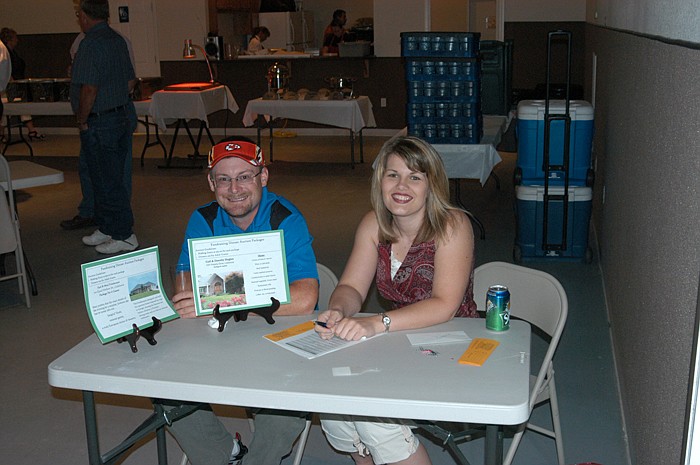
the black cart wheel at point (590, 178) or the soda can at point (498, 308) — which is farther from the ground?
the soda can at point (498, 308)

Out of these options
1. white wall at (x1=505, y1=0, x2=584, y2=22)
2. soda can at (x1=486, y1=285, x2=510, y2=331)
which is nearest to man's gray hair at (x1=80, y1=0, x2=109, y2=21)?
soda can at (x1=486, y1=285, x2=510, y2=331)

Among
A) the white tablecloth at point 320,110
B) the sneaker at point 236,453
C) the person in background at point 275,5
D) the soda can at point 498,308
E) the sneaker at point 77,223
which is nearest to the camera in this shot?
the soda can at point 498,308

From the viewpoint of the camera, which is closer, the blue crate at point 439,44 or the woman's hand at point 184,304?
the woman's hand at point 184,304

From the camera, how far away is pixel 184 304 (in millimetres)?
2270

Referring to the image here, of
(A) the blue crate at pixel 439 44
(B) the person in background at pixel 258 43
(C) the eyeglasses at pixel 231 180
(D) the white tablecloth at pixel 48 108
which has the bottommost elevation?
(D) the white tablecloth at pixel 48 108

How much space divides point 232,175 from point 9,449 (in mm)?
1396

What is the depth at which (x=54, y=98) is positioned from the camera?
29.3 ft

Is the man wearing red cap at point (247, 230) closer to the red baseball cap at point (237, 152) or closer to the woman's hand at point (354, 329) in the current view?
the red baseball cap at point (237, 152)

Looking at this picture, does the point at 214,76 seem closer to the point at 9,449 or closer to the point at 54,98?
the point at 54,98

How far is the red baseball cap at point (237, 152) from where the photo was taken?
248 centimetres

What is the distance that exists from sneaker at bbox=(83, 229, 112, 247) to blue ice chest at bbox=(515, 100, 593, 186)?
290cm

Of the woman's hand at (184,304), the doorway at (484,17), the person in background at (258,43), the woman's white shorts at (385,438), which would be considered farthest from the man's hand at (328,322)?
the doorway at (484,17)

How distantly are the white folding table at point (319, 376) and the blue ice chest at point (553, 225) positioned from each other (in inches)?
116

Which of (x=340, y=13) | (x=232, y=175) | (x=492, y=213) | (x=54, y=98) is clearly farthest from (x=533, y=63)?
(x=232, y=175)
